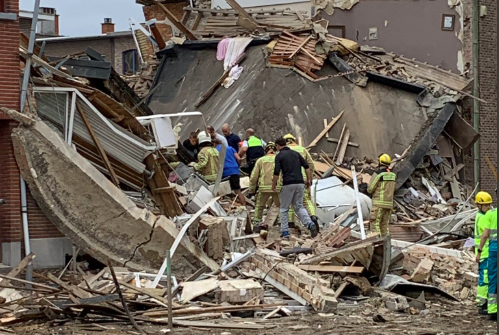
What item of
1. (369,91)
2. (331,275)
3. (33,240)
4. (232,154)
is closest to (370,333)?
(331,275)

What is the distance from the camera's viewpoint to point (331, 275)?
12070 mm

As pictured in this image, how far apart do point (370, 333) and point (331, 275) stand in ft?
8.15

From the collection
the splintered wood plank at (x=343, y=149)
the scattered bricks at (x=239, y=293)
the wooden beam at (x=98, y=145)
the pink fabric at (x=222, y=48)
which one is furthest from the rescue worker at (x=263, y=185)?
the pink fabric at (x=222, y=48)

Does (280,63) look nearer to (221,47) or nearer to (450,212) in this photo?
(221,47)

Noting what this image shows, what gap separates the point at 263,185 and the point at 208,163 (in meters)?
1.36

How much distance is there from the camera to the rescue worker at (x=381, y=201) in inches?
619

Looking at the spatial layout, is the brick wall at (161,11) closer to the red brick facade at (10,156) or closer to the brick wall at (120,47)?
the brick wall at (120,47)

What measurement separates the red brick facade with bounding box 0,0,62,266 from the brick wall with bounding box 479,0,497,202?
1628cm

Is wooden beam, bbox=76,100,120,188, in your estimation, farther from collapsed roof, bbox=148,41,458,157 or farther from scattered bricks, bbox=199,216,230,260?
collapsed roof, bbox=148,41,458,157

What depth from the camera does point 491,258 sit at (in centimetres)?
1060

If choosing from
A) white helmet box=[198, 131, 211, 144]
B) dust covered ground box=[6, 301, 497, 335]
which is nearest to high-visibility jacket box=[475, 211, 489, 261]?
dust covered ground box=[6, 301, 497, 335]

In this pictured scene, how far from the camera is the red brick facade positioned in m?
12.0

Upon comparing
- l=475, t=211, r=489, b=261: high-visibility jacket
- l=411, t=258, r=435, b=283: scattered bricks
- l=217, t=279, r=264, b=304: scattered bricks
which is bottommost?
l=411, t=258, r=435, b=283: scattered bricks

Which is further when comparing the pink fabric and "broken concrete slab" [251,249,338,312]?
the pink fabric
